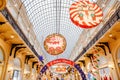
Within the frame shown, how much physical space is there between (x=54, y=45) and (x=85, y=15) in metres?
3.51

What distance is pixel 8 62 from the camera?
12.2 m

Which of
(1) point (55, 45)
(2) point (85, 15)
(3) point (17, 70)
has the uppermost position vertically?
(2) point (85, 15)

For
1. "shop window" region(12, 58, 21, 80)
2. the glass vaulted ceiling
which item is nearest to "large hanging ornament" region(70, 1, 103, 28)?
"shop window" region(12, 58, 21, 80)

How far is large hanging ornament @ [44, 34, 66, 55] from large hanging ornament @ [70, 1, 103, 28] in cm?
307

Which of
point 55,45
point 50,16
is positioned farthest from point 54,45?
point 50,16

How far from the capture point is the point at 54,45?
10.1 m

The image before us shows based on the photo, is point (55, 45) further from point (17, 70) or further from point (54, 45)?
point (17, 70)

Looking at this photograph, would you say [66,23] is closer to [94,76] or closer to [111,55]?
[94,76]

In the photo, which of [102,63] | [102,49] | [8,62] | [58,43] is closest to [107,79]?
[102,63]

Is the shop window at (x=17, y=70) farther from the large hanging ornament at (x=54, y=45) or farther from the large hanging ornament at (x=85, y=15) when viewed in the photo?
the large hanging ornament at (x=85, y=15)

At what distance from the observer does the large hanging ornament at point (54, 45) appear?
32.7 ft

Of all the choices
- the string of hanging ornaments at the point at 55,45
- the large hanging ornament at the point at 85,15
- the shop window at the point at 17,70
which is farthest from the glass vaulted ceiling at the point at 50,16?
the large hanging ornament at the point at 85,15

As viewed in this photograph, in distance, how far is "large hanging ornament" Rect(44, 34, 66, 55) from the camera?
32.7ft

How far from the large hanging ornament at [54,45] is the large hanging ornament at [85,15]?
307 centimetres
